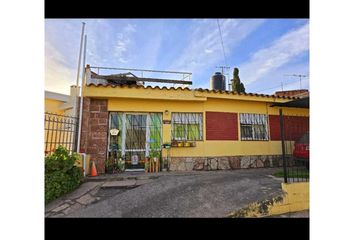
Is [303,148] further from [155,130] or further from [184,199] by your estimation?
[155,130]

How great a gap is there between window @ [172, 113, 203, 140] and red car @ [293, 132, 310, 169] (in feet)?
12.7

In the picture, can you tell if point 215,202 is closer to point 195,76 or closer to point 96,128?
point 96,128

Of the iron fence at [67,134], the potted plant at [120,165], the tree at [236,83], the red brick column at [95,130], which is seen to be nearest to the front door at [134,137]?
the potted plant at [120,165]

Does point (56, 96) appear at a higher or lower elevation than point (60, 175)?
higher

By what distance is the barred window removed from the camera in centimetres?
809

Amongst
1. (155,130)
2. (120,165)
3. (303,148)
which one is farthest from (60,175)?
(303,148)

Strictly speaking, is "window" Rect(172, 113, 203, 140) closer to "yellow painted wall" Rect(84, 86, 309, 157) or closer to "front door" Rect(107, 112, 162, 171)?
"yellow painted wall" Rect(84, 86, 309, 157)

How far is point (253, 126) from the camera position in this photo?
8.27m

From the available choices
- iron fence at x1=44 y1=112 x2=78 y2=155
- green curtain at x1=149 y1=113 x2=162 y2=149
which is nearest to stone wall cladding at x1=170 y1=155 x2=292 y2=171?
green curtain at x1=149 y1=113 x2=162 y2=149

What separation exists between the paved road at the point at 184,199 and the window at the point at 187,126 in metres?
2.49

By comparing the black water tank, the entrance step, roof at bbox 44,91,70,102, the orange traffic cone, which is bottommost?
the entrance step

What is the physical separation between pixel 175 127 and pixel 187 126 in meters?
0.55

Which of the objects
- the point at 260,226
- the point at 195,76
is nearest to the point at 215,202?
the point at 260,226
